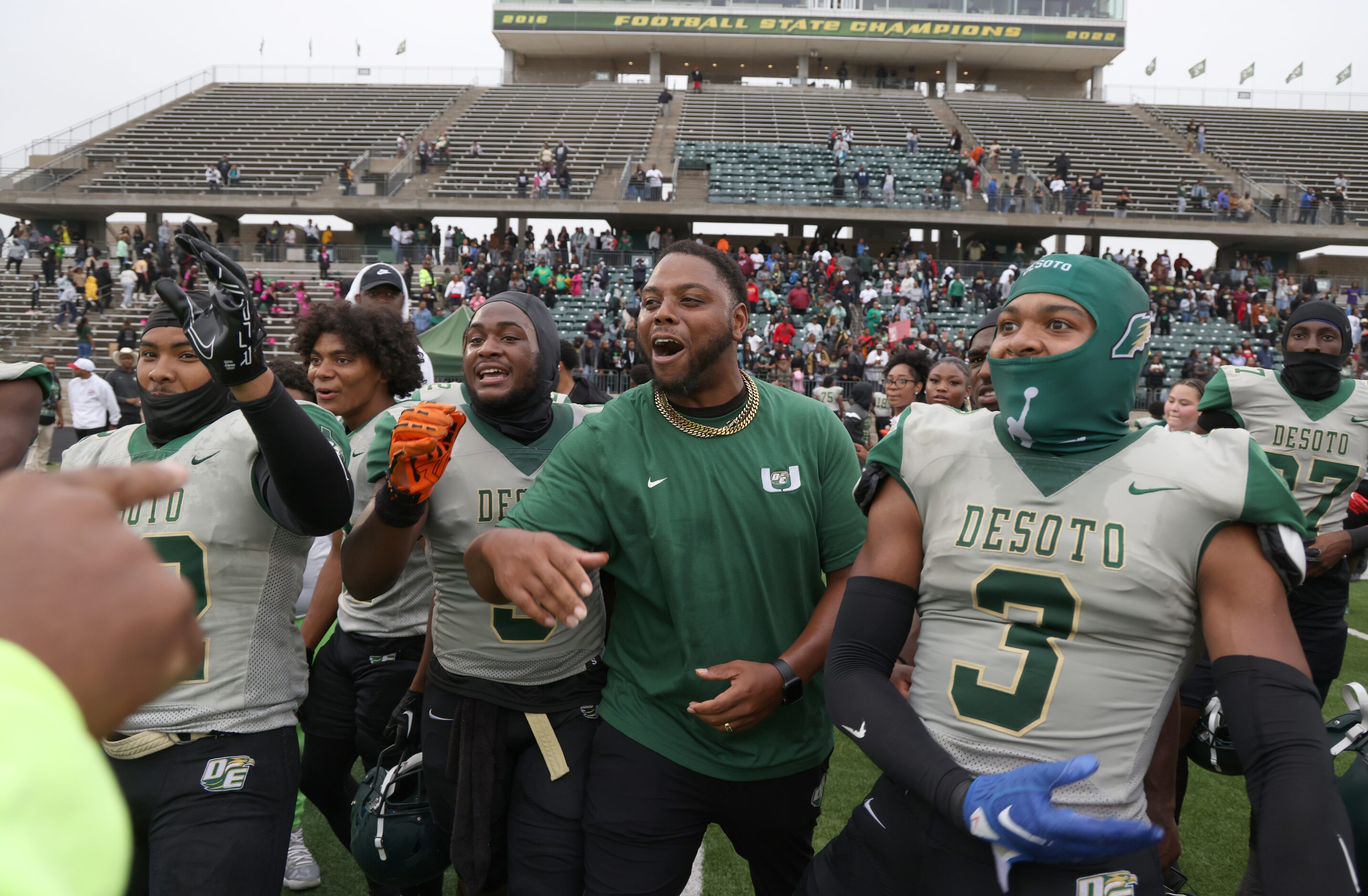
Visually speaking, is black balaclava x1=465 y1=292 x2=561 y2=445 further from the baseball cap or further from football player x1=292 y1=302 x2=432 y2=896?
the baseball cap

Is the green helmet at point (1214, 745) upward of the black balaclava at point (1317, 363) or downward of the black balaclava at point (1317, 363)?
downward

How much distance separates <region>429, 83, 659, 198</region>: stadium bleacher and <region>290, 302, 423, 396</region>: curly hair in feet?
90.5

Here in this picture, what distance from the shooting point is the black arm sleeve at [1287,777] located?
5.09ft

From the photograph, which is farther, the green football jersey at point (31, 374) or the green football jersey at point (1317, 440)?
the green football jersey at point (1317, 440)

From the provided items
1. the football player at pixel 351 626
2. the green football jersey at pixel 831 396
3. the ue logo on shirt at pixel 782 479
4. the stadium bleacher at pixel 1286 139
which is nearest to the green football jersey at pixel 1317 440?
the ue logo on shirt at pixel 782 479

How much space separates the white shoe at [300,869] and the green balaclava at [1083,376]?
129 inches

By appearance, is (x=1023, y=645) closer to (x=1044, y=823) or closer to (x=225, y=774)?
(x=1044, y=823)

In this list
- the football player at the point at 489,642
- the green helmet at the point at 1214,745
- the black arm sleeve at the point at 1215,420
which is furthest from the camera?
the black arm sleeve at the point at 1215,420

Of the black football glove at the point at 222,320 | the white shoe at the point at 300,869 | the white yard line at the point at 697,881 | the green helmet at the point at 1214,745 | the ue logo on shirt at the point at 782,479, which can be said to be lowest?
the white yard line at the point at 697,881

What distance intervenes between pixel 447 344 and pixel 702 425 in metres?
5.97

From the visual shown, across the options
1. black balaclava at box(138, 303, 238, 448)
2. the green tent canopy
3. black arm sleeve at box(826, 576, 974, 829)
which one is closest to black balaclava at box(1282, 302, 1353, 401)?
black arm sleeve at box(826, 576, 974, 829)

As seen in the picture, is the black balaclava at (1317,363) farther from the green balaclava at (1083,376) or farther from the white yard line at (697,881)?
the white yard line at (697,881)

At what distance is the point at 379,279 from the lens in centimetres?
544

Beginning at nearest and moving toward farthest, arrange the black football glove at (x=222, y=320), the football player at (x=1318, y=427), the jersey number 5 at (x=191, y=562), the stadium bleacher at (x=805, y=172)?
the black football glove at (x=222, y=320), the jersey number 5 at (x=191, y=562), the football player at (x=1318, y=427), the stadium bleacher at (x=805, y=172)
